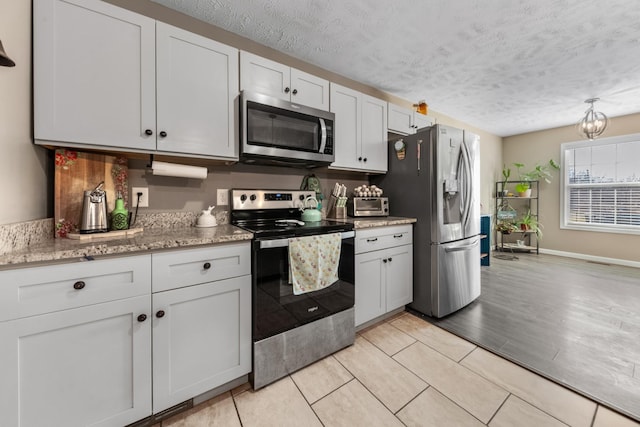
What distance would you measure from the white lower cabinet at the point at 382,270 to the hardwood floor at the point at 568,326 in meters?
0.43

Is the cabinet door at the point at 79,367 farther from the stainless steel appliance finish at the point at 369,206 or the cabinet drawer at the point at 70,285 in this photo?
the stainless steel appliance finish at the point at 369,206

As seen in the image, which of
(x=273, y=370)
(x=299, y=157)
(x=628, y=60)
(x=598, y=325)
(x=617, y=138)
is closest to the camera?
(x=273, y=370)

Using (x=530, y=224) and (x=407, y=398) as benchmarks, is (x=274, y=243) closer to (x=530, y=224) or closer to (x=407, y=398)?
(x=407, y=398)

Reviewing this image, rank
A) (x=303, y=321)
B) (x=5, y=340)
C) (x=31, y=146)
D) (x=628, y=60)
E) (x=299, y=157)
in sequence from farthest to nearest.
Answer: (x=628, y=60) → (x=299, y=157) → (x=303, y=321) → (x=31, y=146) → (x=5, y=340)

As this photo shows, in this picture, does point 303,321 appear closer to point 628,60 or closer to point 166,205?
point 166,205

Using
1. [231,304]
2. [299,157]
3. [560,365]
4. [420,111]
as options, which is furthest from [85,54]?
[560,365]

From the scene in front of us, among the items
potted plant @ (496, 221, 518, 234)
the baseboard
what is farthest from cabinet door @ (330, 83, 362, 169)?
the baseboard

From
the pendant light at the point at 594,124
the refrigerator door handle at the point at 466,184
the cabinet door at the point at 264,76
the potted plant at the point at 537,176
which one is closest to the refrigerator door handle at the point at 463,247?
the refrigerator door handle at the point at 466,184

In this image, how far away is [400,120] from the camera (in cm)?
276

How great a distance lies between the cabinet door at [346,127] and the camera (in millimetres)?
2227

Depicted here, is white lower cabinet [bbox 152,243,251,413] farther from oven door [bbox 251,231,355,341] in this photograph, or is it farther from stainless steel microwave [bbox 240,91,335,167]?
stainless steel microwave [bbox 240,91,335,167]

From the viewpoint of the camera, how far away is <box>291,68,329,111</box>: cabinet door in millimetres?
1961

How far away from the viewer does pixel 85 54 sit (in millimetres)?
1238

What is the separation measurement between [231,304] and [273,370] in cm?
52
